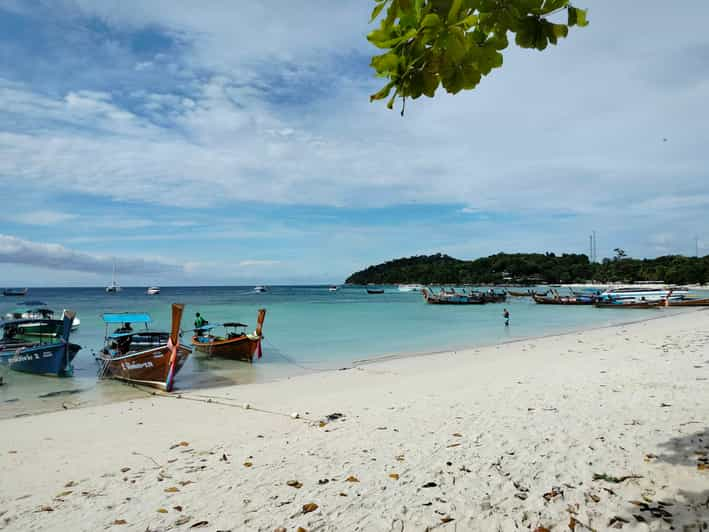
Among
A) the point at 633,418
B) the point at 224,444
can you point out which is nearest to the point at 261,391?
the point at 224,444

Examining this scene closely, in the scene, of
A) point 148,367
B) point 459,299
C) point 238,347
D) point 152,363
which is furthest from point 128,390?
point 459,299

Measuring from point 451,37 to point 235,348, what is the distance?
678 inches

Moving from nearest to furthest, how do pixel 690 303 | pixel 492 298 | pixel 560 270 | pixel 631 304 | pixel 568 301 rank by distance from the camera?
pixel 690 303, pixel 631 304, pixel 568 301, pixel 492 298, pixel 560 270

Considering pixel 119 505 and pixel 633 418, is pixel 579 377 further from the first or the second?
pixel 119 505

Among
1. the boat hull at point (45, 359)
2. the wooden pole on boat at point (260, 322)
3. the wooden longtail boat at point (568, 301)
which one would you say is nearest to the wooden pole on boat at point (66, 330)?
the boat hull at point (45, 359)

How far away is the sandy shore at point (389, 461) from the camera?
3.73 meters

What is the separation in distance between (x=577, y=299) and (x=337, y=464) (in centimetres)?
5772

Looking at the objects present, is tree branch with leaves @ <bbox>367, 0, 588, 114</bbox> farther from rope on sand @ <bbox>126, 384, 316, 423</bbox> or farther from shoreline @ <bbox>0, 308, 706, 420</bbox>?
shoreline @ <bbox>0, 308, 706, 420</bbox>

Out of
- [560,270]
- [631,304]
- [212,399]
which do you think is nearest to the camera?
[212,399]

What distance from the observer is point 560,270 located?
6093 inches

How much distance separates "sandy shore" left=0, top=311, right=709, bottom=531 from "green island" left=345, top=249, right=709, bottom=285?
12339 centimetres

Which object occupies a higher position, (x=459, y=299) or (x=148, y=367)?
(x=148, y=367)

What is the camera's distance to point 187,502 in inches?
170

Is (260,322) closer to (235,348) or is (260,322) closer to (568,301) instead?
(235,348)
